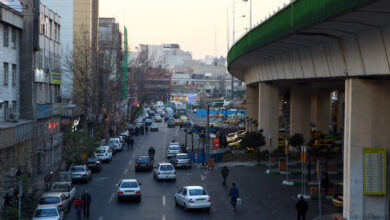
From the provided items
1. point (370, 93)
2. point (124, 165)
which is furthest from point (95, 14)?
point (370, 93)

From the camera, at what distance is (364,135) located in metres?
18.9

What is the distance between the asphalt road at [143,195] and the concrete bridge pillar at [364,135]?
21.6 ft

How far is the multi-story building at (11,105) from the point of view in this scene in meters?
27.2

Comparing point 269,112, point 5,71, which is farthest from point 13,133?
point 269,112

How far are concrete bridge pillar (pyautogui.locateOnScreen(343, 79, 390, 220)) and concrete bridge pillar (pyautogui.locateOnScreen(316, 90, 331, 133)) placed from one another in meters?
41.9

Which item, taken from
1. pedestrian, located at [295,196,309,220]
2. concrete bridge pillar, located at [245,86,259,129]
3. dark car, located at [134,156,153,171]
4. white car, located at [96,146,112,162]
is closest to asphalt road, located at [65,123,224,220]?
dark car, located at [134,156,153,171]

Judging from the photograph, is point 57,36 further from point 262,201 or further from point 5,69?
point 262,201

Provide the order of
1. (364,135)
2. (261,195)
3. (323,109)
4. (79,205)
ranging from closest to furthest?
(364,135)
(79,205)
(261,195)
(323,109)

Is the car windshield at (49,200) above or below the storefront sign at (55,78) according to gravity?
below

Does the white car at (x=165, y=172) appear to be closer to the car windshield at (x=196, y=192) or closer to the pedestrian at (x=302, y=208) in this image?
the car windshield at (x=196, y=192)

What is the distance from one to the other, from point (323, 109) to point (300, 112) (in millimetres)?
14947

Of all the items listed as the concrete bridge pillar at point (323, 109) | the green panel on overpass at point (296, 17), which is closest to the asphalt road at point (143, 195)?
the green panel on overpass at point (296, 17)

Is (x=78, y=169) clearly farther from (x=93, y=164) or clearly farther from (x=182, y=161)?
(x=182, y=161)

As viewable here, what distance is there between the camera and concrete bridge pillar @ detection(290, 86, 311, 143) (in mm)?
46312
